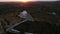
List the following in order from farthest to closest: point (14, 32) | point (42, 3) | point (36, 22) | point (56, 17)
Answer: point (42, 3), point (56, 17), point (36, 22), point (14, 32)

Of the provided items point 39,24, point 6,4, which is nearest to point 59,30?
point 39,24

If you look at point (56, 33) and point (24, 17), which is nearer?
point (56, 33)

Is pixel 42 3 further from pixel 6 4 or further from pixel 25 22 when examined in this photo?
pixel 25 22

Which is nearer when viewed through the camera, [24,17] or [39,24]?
[39,24]

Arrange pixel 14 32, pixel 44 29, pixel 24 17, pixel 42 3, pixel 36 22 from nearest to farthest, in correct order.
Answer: pixel 14 32 < pixel 44 29 < pixel 36 22 < pixel 24 17 < pixel 42 3

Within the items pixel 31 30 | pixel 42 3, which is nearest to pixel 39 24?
pixel 31 30

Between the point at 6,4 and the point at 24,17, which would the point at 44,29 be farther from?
the point at 6,4

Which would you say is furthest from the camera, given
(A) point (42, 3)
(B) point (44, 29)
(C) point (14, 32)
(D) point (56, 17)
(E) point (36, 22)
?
(A) point (42, 3)

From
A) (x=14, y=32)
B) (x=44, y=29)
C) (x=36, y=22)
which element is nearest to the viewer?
(x=14, y=32)

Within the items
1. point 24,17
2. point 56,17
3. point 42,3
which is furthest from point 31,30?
point 42,3
